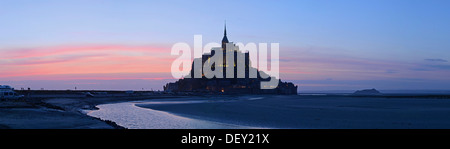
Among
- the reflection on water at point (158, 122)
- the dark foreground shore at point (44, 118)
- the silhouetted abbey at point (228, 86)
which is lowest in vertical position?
the reflection on water at point (158, 122)

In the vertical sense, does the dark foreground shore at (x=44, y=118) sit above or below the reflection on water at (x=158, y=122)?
above

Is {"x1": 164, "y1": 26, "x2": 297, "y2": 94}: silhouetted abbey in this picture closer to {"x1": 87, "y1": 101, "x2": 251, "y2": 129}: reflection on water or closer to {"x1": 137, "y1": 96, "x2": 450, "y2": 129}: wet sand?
{"x1": 137, "y1": 96, "x2": 450, "y2": 129}: wet sand

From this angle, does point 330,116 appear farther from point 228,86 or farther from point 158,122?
point 228,86

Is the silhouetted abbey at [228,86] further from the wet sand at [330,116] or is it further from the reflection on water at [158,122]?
the reflection on water at [158,122]

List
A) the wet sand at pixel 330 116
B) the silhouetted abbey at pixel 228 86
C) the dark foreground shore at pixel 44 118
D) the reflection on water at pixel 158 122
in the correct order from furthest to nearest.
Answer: the silhouetted abbey at pixel 228 86
the wet sand at pixel 330 116
the reflection on water at pixel 158 122
the dark foreground shore at pixel 44 118

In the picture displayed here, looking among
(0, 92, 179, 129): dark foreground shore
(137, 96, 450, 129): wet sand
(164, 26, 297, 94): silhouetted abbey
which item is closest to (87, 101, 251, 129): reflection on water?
(137, 96, 450, 129): wet sand

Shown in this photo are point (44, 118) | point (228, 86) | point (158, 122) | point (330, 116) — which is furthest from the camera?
point (228, 86)

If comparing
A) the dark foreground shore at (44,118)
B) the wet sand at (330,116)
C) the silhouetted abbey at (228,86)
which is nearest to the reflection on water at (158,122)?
the wet sand at (330,116)

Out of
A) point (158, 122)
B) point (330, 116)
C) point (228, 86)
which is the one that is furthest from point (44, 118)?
point (228, 86)
